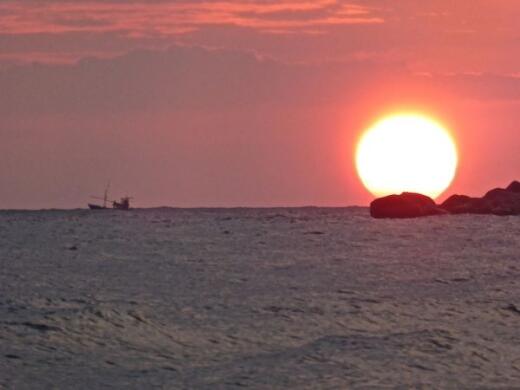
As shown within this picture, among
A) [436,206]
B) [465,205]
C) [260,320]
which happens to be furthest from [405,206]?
[260,320]

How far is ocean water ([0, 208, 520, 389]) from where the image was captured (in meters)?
24.3

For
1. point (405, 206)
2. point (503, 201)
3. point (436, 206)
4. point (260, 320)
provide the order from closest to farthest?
1. point (260, 320)
2. point (405, 206)
3. point (503, 201)
4. point (436, 206)

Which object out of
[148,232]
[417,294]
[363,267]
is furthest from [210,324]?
[148,232]

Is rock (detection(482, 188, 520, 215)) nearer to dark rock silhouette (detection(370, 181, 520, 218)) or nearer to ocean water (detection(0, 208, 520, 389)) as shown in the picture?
dark rock silhouette (detection(370, 181, 520, 218))

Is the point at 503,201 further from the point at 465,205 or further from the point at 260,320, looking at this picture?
the point at 260,320

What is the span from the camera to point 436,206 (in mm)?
119875

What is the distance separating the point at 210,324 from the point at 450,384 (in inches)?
356

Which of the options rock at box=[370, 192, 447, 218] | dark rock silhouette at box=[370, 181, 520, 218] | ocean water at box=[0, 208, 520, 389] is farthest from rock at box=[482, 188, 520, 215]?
ocean water at box=[0, 208, 520, 389]

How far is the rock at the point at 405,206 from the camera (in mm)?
115438

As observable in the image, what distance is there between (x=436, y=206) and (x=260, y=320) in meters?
90.0

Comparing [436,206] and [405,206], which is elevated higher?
[436,206]

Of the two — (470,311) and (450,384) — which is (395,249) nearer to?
(470,311)

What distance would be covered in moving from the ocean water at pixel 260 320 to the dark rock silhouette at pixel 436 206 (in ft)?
185

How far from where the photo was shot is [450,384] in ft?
78.1
